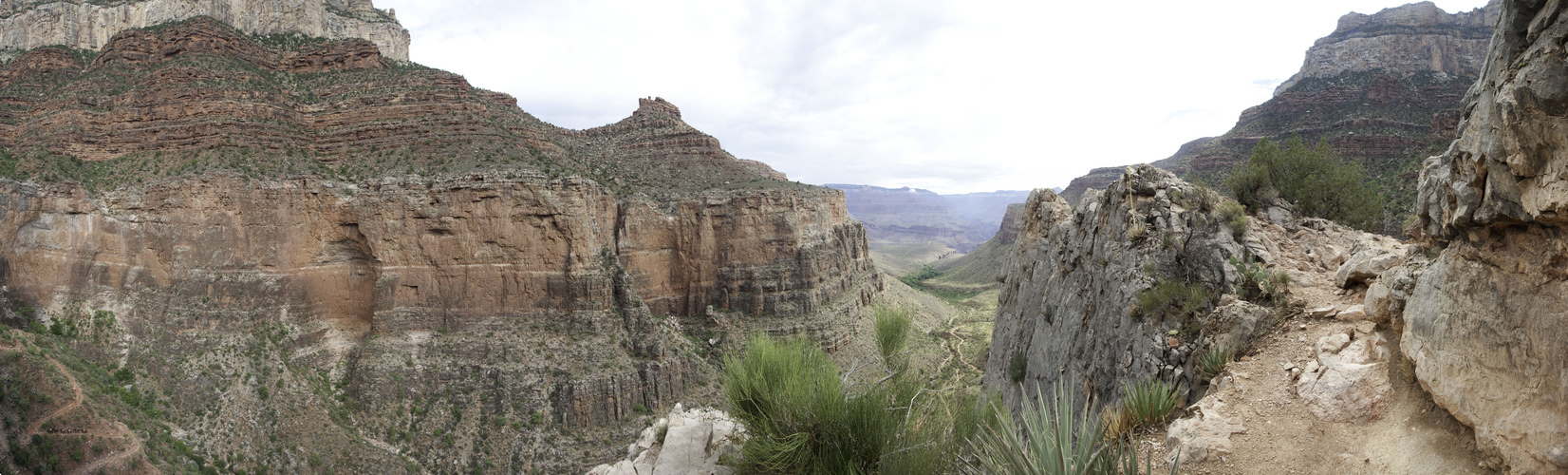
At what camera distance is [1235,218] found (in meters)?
12.4

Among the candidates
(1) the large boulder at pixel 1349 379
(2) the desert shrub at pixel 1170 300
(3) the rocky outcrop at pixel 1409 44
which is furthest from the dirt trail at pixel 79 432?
(3) the rocky outcrop at pixel 1409 44

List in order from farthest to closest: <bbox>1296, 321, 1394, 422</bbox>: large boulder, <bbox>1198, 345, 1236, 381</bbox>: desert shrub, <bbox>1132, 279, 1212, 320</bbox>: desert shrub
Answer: <bbox>1132, 279, 1212, 320</bbox>: desert shrub, <bbox>1198, 345, 1236, 381</bbox>: desert shrub, <bbox>1296, 321, 1394, 422</bbox>: large boulder

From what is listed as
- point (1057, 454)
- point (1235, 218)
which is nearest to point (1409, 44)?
point (1235, 218)

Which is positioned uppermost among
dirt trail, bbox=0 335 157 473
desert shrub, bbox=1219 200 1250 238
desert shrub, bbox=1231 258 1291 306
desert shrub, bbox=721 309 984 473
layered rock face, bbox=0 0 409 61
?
layered rock face, bbox=0 0 409 61

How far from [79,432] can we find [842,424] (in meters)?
32.1

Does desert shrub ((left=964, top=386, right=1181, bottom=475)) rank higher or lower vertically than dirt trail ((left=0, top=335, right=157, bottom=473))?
higher

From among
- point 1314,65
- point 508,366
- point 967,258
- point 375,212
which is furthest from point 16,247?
point 1314,65

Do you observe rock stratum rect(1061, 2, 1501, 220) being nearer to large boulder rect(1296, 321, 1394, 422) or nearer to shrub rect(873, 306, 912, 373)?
large boulder rect(1296, 321, 1394, 422)

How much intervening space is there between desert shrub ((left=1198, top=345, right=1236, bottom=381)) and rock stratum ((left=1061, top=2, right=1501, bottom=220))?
4880 centimetres

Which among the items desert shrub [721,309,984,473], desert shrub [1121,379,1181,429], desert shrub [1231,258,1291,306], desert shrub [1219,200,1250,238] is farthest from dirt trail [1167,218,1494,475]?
desert shrub [1219,200,1250,238]

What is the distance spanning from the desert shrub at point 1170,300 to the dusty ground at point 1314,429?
61.7 inches

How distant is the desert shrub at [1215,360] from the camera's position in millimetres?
9164

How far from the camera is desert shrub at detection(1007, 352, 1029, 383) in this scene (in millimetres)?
17984

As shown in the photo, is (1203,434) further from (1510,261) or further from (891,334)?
(891,334)
